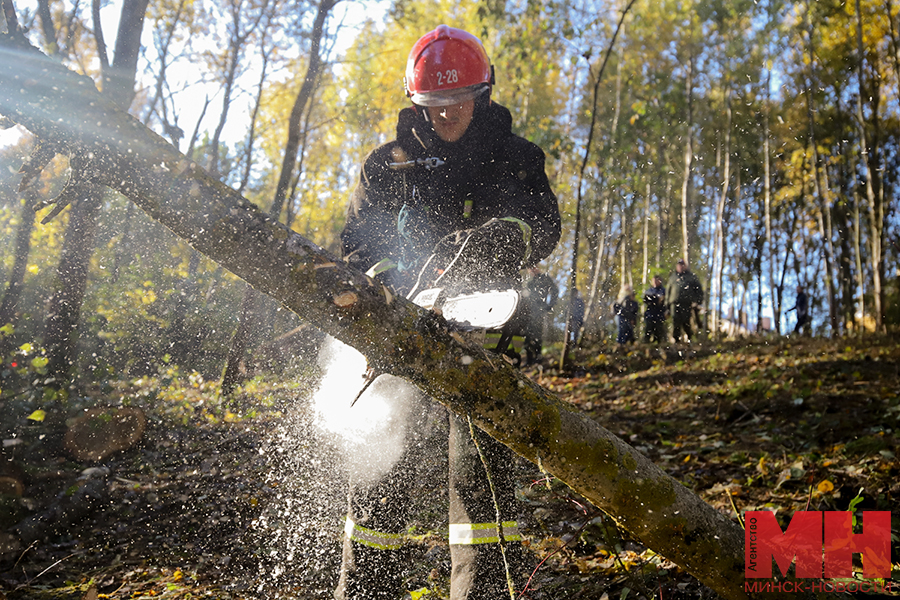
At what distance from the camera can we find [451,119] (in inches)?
105

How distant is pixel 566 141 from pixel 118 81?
7.37 meters

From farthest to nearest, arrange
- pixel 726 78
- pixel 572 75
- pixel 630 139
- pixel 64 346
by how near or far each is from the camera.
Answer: pixel 572 75, pixel 726 78, pixel 630 139, pixel 64 346

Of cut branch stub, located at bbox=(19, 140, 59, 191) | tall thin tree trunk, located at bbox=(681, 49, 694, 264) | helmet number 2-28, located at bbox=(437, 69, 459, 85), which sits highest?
tall thin tree trunk, located at bbox=(681, 49, 694, 264)

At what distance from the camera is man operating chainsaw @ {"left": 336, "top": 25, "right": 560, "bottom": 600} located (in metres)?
2.12

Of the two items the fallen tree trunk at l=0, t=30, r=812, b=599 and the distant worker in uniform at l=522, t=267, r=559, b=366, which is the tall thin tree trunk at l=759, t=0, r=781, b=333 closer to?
the distant worker in uniform at l=522, t=267, r=559, b=366

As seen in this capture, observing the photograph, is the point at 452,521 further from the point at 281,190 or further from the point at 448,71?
the point at 281,190

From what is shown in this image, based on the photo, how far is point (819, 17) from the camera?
1164 centimetres

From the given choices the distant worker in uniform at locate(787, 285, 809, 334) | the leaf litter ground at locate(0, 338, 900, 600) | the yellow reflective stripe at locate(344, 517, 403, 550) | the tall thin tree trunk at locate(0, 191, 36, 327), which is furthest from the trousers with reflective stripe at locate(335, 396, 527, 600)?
the distant worker in uniform at locate(787, 285, 809, 334)

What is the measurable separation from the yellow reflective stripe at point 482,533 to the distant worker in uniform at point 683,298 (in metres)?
9.00

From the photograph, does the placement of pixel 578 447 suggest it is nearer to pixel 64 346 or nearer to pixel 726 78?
pixel 64 346

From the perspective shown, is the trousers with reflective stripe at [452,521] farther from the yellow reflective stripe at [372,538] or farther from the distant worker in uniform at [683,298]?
the distant worker in uniform at [683,298]

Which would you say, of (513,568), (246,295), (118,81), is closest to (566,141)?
(246,295)

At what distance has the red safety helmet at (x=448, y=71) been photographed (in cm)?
259

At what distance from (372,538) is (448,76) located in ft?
7.34
